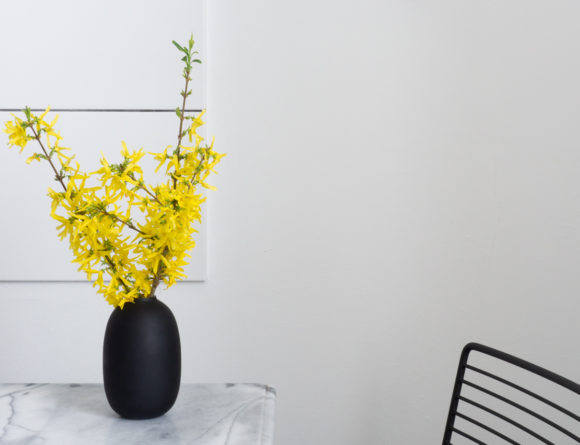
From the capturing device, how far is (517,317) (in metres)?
1.84

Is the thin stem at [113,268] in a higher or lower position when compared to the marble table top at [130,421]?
higher

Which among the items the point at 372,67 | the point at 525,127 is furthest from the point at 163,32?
the point at 525,127

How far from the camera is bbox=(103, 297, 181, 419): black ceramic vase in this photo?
4.03 ft

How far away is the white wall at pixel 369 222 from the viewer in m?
1.82

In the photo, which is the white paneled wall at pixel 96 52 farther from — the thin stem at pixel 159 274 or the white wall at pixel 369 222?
the thin stem at pixel 159 274

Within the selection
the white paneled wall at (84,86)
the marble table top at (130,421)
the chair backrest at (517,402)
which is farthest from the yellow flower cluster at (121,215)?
the chair backrest at (517,402)

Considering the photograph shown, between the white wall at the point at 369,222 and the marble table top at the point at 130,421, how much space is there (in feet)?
1.42

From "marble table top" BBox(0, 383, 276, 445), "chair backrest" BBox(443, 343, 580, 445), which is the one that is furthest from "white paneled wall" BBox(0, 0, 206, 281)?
"chair backrest" BBox(443, 343, 580, 445)

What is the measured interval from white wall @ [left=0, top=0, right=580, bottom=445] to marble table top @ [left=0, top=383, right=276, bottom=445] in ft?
1.42

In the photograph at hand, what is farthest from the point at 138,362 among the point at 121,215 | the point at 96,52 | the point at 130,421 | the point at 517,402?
the point at 517,402

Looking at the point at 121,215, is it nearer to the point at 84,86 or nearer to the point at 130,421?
the point at 130,421

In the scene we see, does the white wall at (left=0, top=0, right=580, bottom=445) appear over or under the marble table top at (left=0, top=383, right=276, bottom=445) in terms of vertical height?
over

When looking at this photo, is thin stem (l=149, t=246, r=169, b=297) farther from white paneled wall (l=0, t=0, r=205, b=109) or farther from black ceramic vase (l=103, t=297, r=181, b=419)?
white paneled wall (l=0, t=0, r=205, b=109)

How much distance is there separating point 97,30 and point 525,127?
1245 millimetres
